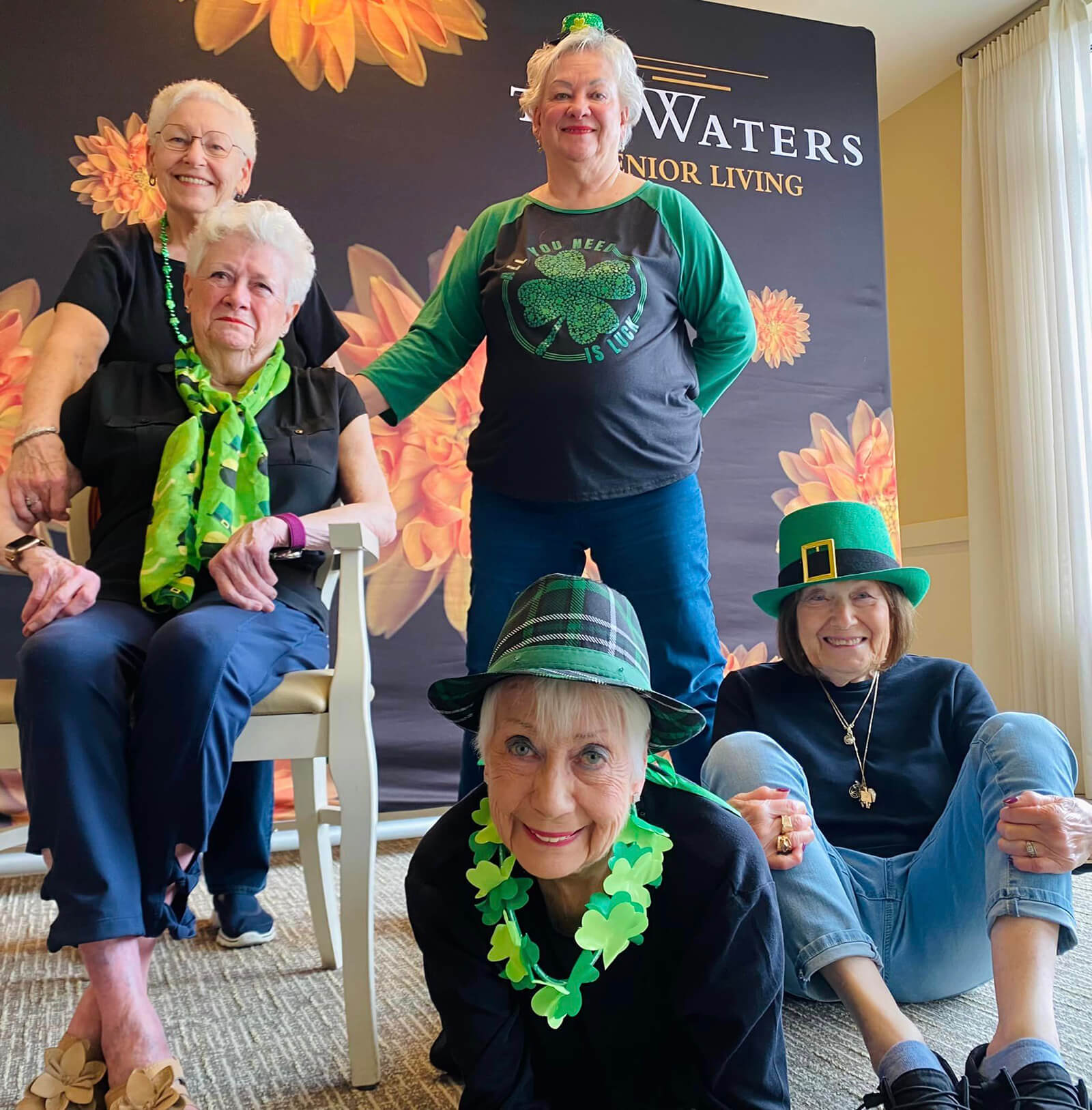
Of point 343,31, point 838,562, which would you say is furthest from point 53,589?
point 343,31

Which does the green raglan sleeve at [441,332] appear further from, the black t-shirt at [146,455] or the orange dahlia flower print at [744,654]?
the orange dahlia flower print at [744,654]

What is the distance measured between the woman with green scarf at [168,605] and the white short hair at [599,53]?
0.49 m

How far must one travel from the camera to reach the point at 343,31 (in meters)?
2.87

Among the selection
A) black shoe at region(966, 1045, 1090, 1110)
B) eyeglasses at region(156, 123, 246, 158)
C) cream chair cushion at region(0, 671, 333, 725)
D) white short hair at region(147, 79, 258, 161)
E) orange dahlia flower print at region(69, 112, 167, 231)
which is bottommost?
black shoe at region(966, 1045, 1090, 1110)

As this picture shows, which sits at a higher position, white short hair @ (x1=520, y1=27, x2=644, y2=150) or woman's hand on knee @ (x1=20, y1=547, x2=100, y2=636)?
white short hair @ (x1=520, y1=27, x2=644, y2=150)

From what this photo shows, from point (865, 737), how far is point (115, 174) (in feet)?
7.81

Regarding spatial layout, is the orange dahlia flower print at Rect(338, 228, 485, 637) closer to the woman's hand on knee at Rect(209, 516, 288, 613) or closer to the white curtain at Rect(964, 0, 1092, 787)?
the woman's hand on knee at Rect(209, 516, 288, 613)

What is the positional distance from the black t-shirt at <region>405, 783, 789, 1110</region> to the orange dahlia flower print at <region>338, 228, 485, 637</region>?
1781mm

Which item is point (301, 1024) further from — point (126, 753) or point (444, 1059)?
point (126, 753)

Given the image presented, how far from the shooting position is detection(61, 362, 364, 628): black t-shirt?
144 centimetres

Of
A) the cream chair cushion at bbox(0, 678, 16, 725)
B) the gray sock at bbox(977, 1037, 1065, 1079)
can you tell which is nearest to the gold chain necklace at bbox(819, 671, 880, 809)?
the gray sock at bbox(977, 1037, 1065, 1079)

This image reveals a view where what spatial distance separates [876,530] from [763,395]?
1.87 metres

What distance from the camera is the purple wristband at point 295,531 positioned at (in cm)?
139

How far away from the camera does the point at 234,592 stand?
1.32m
